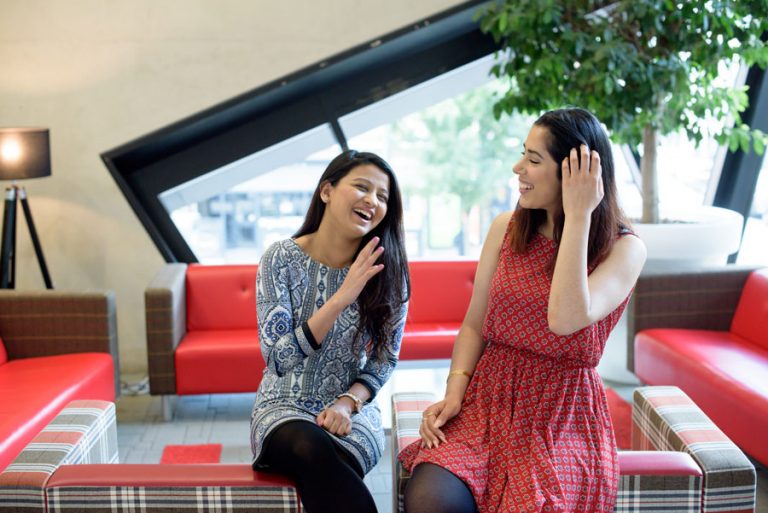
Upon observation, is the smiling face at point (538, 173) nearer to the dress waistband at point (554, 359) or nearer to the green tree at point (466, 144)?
the dress waistband at point (554, 359)

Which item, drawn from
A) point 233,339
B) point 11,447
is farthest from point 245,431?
point 11,447

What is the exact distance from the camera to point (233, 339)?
3896mm

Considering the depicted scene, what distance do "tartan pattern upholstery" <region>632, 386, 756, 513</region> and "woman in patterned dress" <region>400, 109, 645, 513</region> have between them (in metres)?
0.18

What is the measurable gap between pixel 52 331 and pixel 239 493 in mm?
2060

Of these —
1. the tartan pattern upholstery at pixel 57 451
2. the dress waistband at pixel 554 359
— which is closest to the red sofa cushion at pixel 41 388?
the tartan pattern upholstery at pixel 57 451

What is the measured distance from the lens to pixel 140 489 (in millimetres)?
1863

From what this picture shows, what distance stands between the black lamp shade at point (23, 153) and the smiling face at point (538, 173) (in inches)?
104

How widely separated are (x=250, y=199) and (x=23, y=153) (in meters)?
1.31

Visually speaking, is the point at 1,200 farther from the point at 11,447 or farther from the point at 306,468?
the point at 306,468

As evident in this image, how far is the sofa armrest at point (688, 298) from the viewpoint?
382 centimetres

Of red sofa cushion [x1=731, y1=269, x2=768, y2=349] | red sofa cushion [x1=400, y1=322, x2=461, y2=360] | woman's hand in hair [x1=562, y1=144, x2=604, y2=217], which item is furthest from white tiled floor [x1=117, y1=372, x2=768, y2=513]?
woman's hand in hair [x1=562, y1=144, x2=604, y2=217]

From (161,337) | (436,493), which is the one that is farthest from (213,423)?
Result: (436,493)

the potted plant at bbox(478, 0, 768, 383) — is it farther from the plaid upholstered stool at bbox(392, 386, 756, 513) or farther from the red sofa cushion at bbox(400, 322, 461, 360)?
the plaid upholstered stool at bbox(392, 386, 756, 513)

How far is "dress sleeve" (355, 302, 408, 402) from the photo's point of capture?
2338 mm
